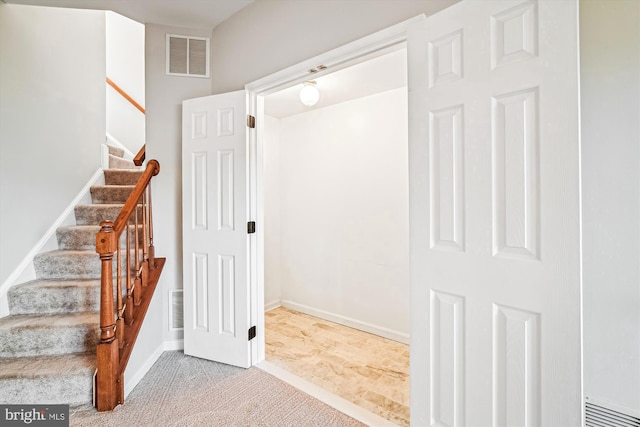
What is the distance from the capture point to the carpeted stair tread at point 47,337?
1.92 meters

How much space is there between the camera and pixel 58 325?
1966 millimetres

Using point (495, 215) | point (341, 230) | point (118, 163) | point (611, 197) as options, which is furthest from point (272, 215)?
point (611, 197)

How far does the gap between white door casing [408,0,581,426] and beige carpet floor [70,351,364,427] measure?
27.4 inches

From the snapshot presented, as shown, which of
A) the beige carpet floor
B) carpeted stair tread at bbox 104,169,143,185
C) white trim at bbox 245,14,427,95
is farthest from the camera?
carpeted stair tread at bbox 104,169,143,185

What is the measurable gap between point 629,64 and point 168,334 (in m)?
3.15

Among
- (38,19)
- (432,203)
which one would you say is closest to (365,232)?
(432,203)

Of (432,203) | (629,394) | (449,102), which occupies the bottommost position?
(629,394)

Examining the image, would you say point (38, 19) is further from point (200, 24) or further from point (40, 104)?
point (200, 24)

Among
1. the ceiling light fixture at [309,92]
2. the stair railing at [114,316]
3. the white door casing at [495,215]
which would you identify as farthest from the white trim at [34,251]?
the white door casing at [495,215]

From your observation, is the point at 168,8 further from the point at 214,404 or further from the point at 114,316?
the point at 214,404

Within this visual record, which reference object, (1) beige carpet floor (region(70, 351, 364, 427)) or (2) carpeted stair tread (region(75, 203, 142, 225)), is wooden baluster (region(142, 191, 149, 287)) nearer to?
(1) beige carpet floor (region(70, 351, 364, 427))


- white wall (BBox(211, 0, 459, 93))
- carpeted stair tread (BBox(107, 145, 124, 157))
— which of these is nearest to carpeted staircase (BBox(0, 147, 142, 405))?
carpeted stair tread (BBox(107, 145, 124, 157))

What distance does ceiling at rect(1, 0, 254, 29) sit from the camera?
2.22 meters

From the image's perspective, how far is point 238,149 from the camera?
2.22 meters
